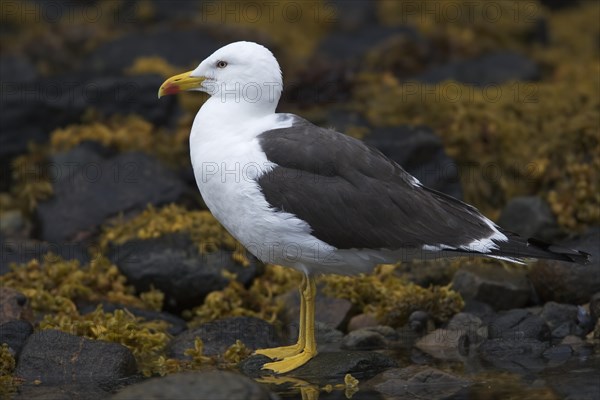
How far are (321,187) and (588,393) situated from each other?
7.22ft

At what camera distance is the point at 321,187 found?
6746 millimetres

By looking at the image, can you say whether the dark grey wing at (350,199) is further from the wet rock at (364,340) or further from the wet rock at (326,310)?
the wet rock at (326,310)

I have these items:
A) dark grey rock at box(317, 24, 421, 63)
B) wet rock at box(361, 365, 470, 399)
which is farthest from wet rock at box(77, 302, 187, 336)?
dark grey rock at box(317, 24, 421, 63)

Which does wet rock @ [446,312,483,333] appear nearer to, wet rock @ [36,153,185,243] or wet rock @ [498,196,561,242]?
wet rock @ [498,196,561,242]

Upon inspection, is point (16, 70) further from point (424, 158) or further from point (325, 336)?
point (325, 336)

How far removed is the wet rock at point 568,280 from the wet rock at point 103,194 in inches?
145

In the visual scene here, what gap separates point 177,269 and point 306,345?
74.5 inches

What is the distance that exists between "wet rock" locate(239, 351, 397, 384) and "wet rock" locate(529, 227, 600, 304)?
1955mm

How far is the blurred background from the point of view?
337 inches

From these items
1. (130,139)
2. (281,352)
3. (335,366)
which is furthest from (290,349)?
(130,139)

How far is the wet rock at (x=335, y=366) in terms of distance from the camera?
6676 mm

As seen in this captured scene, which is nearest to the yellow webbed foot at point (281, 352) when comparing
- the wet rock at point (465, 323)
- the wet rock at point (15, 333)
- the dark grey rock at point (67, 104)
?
the wet rock at point (465, 323)

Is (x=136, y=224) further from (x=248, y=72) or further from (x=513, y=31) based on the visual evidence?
(x=513, y=31)

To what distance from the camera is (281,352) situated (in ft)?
23.4
